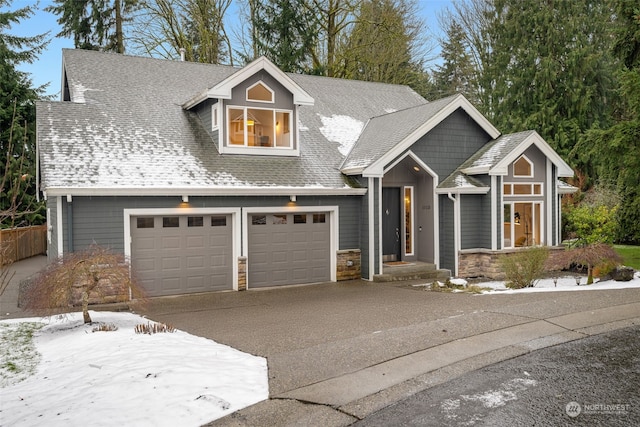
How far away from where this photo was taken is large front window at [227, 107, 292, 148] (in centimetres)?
1475

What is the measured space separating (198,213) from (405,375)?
26.9ft

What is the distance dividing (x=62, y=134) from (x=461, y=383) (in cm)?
1161

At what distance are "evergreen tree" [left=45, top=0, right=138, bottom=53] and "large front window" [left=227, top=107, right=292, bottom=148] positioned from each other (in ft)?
51.2

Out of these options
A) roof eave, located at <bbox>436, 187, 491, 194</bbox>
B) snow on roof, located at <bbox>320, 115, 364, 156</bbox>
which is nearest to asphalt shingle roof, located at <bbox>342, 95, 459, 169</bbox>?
snow on roof, located at <bbox>320, 115, 364, 156</bbox>

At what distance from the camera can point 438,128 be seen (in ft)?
52.0

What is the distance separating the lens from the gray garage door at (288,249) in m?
13.9

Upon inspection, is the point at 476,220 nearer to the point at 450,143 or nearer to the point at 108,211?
the point at 450,143

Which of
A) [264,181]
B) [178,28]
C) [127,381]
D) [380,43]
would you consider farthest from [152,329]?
[380,43]

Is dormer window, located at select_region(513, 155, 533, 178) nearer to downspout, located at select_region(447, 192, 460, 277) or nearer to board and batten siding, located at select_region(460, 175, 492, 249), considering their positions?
board and batten siding, located at select_region(460, 175, 492, 249)

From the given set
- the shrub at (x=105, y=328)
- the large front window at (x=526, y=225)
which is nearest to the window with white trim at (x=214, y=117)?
the shrub at (x=105, y=328)

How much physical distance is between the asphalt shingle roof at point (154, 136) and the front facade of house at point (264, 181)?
0.05m

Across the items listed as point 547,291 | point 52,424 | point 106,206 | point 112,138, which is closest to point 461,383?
point 52,424

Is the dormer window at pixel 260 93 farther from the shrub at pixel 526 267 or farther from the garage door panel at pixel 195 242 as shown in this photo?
the shrub at pixel 526 267

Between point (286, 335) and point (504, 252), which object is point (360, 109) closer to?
point (504, 252)
